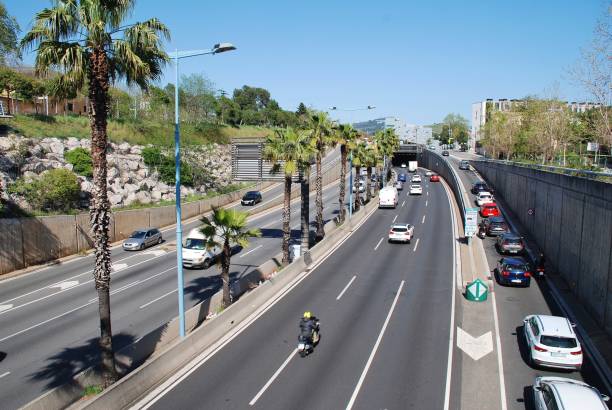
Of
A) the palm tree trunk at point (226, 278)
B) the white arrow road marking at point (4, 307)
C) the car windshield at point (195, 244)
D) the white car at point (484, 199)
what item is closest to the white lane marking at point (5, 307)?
the white arrow road marking at point (4, 307)

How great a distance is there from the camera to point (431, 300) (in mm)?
24031

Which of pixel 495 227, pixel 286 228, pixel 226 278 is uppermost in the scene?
pixel 286 228

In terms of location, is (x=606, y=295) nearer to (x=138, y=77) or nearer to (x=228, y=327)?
(x=228, y=327)

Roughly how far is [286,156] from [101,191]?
53.8 feet

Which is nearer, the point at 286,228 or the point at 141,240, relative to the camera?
the point at 286,228

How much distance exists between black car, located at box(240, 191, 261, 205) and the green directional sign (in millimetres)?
37469

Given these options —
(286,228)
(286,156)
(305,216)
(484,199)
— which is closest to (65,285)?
(286,228)

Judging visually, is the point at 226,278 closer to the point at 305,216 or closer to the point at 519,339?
the point at 305,216

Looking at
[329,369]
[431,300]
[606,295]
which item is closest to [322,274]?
[431,300]

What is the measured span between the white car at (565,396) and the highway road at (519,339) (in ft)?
4.36

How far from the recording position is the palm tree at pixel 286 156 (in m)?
29.7

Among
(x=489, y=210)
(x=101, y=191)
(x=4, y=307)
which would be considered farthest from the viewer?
(x=489, y=210)

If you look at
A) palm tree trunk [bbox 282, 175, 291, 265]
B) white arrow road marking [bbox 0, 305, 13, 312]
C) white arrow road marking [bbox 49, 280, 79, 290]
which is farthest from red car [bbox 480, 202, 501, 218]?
white arrow road marking [bbox 0, 305, 13, 312]

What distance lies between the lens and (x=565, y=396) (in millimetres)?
12133
